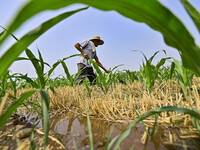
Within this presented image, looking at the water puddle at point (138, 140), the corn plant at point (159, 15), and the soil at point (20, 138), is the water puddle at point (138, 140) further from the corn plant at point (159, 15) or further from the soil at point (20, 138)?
the corn plant at point (159, 15)

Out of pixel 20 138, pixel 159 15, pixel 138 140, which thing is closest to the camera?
pixel 159 15

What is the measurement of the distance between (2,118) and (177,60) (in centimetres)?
96

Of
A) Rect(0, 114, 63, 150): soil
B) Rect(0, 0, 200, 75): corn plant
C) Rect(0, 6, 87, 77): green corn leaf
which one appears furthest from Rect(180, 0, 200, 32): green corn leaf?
Rect(0, 114, 63, 150): soil

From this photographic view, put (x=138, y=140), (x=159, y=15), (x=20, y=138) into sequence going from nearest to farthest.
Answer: (x=159, y=15), (x=138, y=140), (x=20, y=138)

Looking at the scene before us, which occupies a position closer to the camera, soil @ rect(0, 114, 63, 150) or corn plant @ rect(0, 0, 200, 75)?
corn plant @ rect(0, 0, 200, 75)

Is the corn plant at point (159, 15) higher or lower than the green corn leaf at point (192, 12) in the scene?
lower

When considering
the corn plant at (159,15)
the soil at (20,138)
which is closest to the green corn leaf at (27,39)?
the corn plant at (159,15)

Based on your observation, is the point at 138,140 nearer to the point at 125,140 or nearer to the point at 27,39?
the point at 125,140

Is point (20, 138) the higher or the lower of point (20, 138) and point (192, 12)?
the lower

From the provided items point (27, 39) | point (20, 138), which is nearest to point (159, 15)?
point (27, 39)

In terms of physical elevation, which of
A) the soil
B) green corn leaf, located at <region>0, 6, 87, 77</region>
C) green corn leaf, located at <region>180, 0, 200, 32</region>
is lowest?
the soil

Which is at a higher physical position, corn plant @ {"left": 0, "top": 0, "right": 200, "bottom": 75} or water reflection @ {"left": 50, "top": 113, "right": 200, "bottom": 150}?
corn plant @ {"left": 0, "top": 0, "right": 200, "bottom": 75}

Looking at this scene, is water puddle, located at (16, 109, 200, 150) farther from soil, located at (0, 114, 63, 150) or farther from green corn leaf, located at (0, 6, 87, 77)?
green corn leaf, located at (0, 6, 87, 77)

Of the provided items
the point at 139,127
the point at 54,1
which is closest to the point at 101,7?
the point at 54,1
